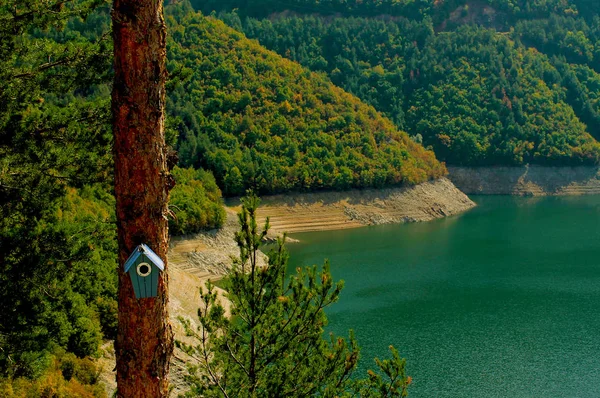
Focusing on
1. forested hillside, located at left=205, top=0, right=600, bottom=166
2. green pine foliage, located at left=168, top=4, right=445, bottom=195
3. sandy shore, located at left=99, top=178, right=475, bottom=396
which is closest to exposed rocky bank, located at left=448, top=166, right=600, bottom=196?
forested hillside, located at left=205, top=0, right=600, bottom=166

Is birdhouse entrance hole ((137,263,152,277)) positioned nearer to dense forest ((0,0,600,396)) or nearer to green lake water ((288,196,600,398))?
dense forest ((0,0,600,396))

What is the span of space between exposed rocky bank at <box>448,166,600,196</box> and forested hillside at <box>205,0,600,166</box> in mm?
1320

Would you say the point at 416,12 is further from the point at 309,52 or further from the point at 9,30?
the point at 9,30

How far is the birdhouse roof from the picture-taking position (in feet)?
21.4

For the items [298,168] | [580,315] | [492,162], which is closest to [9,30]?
[580,315]

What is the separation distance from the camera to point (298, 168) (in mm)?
64688

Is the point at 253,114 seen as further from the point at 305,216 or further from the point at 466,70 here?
the point at 466,70

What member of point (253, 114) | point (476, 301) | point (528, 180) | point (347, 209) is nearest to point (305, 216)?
point (347, 209)

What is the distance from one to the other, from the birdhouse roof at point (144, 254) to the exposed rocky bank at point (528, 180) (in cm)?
8335

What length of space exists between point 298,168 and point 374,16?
184 ft

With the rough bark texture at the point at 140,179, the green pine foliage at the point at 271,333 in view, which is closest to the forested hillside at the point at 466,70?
the green pine foliage at the point at 271,333

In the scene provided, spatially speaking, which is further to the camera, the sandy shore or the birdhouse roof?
the sandy shore

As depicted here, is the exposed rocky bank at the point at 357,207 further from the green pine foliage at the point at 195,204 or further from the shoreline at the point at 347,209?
the green pine foliage at the point at 195,204

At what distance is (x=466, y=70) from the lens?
98.6m
